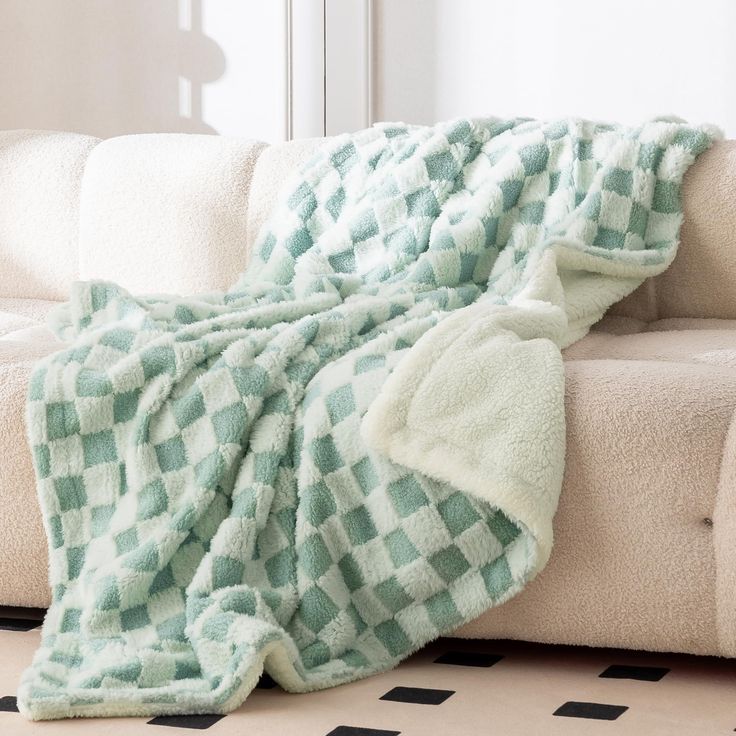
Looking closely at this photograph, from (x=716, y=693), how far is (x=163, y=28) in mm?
2299

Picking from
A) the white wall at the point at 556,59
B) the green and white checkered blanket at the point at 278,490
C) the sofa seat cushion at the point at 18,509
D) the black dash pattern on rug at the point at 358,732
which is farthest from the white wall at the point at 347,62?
the black dash pattern on rug at the point at 358,732

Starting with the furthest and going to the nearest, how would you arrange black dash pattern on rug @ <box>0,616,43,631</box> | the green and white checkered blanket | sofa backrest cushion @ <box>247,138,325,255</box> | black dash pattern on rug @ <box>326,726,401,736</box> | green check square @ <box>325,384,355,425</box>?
1. sofa backrest cushion @ <box>247,138,325,255</box>
2. black dash pattern on rug @ <box>0,616,43,631</box>
3. green check square @ <box>325,384,355,425</box>
4. the green and white checkered blanket
5. black dash pattern on rug @ <box>326,726,401,736</box>

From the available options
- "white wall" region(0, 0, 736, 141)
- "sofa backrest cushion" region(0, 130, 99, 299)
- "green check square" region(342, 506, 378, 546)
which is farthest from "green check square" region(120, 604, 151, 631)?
"white wall" region(0, 0, 736, 141)

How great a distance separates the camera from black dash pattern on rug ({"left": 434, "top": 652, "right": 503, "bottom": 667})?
4.64ft

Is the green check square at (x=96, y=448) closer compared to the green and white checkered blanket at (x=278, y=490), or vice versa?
the green and white checkered blanket at (x=278, y=490)

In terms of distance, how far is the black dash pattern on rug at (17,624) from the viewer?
1.55 metres

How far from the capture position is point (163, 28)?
308 cm

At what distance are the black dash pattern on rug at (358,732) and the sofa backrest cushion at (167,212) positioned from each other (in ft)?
3.64

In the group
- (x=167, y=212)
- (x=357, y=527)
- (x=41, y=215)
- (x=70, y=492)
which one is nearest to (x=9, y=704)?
(x=70, y=492)

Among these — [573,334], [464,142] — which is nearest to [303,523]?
[573,334]

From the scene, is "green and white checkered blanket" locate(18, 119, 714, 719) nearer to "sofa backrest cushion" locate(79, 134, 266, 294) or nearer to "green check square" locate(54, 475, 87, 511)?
"green check square" locate(54, 475, 87, 511)

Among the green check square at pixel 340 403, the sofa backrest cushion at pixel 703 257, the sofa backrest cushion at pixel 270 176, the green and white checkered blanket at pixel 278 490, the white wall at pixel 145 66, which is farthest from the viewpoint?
the white wall at pixel 145 66

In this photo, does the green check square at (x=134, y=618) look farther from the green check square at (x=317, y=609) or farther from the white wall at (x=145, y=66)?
the white wall at (x=145, y=66)

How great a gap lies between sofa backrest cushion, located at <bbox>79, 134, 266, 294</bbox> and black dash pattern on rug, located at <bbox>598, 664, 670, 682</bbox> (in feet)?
3.44
